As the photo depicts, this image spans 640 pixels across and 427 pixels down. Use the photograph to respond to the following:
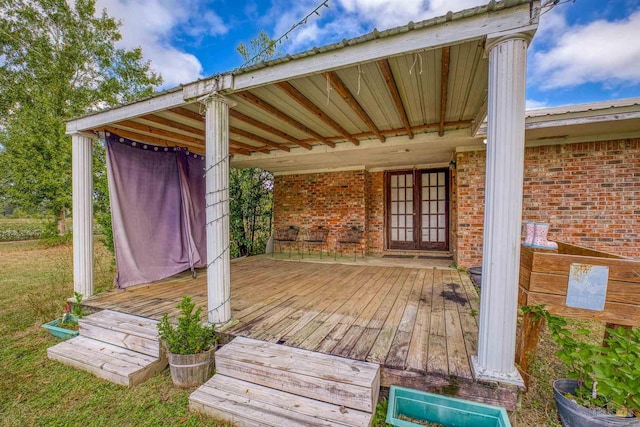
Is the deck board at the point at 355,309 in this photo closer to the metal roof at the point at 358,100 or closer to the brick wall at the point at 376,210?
the brick wall at the point at 376,210

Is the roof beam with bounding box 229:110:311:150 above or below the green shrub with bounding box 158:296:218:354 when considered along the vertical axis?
above

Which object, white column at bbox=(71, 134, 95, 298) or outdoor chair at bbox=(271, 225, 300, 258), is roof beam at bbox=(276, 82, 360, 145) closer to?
white column at bbox=(71, 134, 95, 298)

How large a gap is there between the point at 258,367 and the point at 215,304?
2.72 ft

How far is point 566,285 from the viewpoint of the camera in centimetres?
169

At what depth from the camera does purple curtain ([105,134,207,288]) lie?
149 inches

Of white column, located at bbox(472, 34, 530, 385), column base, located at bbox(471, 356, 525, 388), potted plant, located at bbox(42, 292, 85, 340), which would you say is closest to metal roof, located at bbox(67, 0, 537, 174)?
white column, located at bbox(472, 34, 530, 385)

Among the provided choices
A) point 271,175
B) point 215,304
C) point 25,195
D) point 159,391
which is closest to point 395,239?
point 271,175

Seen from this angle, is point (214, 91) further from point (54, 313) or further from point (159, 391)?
point (54, 313)

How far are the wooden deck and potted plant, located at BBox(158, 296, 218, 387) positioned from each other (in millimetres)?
319

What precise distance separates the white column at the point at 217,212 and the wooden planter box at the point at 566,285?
2454 mm

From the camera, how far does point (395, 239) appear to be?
276 inches

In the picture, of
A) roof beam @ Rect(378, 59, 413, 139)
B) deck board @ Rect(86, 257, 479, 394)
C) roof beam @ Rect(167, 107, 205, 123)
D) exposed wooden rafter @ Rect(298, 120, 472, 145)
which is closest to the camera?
deck board @ Rect(86, 257, 479, 394)

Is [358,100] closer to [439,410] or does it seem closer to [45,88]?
[439,410]

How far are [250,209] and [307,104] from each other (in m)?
4.85
